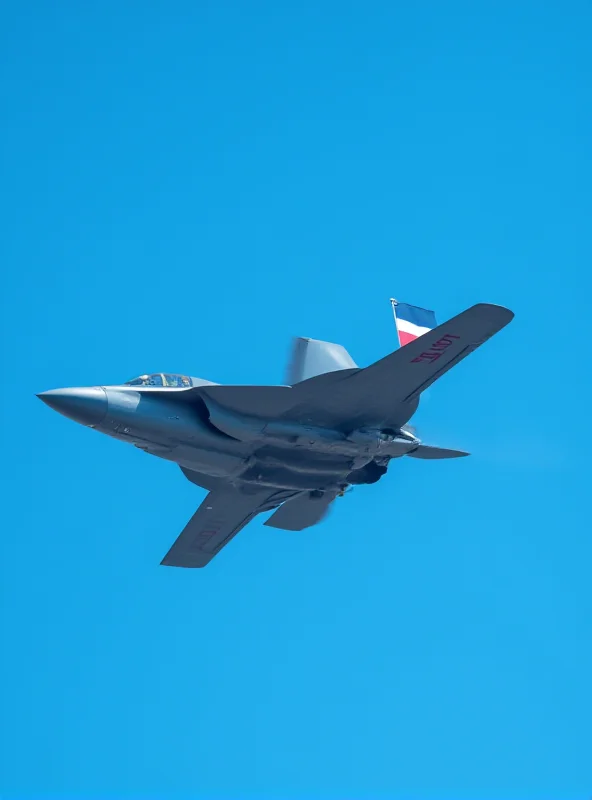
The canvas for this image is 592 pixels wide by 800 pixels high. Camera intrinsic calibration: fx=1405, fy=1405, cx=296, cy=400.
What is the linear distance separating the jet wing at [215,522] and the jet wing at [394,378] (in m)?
5.22

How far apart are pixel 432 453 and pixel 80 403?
11.7 meters

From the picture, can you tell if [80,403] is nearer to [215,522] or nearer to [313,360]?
[313,360]

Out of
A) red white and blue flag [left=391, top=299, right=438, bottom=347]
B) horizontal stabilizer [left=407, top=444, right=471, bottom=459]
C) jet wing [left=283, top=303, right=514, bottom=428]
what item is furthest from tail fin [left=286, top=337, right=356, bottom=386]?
horizontal stabilizer [left=407, top=444, right=471, bottom=459]

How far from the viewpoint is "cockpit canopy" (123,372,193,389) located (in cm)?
4019

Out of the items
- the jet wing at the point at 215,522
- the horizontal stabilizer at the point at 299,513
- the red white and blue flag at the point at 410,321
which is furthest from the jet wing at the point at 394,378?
the jet wing at the point at 215,522

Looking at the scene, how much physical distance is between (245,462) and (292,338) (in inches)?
156

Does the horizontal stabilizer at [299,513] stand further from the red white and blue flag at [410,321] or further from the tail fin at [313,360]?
the red white and blue flag at [410,321]

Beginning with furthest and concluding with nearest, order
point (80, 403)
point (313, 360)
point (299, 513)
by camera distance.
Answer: point (299, 513), point (313, 360), point (80, 403)

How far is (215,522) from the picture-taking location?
46.5 metres

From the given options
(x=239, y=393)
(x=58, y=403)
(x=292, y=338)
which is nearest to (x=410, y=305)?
(x=292, y=338)

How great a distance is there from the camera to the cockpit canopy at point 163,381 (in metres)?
40.2

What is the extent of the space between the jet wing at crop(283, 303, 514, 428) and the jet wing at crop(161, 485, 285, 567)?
17.1 ft

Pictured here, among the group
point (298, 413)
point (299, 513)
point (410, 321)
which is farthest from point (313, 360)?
point (299, 513)

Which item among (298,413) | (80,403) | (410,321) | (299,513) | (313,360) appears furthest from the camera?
(299,513)
